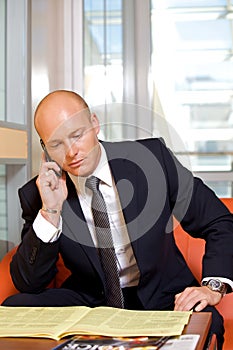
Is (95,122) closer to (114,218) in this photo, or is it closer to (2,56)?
(114,218)

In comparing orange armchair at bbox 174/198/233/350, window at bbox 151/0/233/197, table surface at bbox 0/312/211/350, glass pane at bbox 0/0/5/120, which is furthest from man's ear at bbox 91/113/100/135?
window at bbox 151/0/233/197

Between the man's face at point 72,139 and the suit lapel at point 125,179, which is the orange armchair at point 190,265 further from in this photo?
the man's face at point 72,139

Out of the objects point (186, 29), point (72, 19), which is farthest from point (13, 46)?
point (186, 29)

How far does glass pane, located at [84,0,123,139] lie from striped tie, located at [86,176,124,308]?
1.39 meters

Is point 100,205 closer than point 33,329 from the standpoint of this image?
No

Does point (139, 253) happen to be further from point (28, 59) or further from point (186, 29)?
point (186, 29)

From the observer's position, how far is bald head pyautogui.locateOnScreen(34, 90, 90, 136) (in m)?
1.80

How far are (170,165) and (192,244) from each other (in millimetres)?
472

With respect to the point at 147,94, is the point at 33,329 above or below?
below

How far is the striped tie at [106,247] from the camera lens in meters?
1.87

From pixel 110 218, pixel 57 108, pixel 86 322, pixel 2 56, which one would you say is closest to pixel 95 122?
pixel 57 108

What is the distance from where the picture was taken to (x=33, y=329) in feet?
4.13

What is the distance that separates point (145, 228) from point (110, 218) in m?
0.11

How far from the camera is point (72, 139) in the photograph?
175 centimetres
